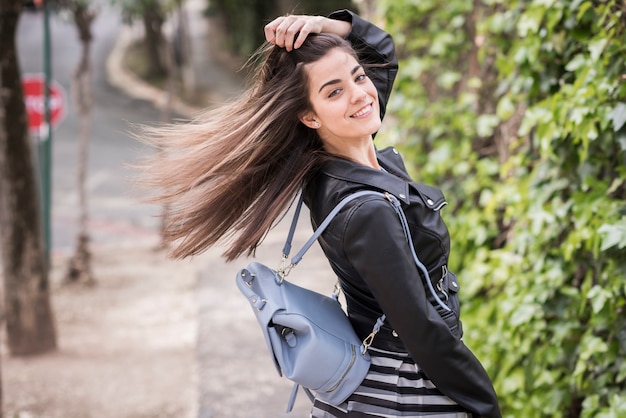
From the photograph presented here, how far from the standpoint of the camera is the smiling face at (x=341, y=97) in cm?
213

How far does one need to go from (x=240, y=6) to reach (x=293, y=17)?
78.3 feet

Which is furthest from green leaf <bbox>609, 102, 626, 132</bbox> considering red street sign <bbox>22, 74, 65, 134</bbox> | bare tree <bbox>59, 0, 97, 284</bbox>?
red street sign <bbox>22, 74, 65, 134</bbox>

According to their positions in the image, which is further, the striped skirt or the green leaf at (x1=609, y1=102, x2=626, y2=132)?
the green leaf at (x1=609, y1=102, x2=626, y2=132)

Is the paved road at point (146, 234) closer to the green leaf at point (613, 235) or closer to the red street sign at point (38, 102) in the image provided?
the red street sign at point (38, 102)

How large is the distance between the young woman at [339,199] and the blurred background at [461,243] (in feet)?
0.93

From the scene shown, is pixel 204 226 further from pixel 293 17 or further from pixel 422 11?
pixel 422 11

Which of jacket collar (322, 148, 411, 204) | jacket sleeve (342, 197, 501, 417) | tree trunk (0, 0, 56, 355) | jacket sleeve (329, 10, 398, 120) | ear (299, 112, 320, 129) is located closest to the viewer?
jacket sleeve (342, 197, 501, 417)

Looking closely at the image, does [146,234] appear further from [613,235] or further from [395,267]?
[395,267]

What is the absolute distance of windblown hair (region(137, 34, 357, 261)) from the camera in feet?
7.20

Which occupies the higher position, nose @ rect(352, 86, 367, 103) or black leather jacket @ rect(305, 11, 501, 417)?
nose @ rect(352, 86, 367, 103)

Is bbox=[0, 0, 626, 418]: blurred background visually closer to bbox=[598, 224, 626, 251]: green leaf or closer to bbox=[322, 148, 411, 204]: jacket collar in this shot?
bbox=[598, 224, 626, 251]: green leaf

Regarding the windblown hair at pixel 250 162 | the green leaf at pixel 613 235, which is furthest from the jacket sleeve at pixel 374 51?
the green leaf at pixel 613 235

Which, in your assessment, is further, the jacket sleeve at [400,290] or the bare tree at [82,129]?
the bare tree at [82,129]

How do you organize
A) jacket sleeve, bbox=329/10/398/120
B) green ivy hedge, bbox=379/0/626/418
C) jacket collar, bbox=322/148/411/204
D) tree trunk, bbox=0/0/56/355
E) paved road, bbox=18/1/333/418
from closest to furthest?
jacket collar, bbox=322/148/411/204, jacket sleeve, bbox=329/10/398/120, green ivy hedge, bbox=379/0/626/418, paved road, bbox=18/1/333/418, tree trunk, bbox=0/0/56/355
